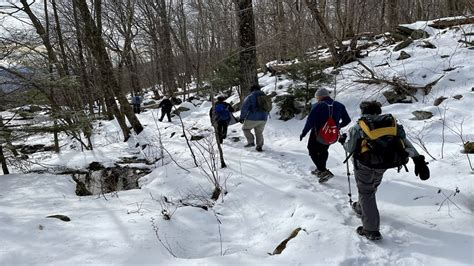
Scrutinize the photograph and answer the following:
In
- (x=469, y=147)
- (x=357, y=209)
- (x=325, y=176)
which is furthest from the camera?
(x=325, y=176)

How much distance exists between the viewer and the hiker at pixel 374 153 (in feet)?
10.9

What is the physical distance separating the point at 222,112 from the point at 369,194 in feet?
18.9

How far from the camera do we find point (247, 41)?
980 centimetres

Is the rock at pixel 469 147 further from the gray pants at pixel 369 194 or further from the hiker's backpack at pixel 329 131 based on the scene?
the gray pants at pixel 369 194

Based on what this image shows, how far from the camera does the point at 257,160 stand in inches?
282

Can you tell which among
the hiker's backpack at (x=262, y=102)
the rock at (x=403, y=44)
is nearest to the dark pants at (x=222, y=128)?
the hiker's backpack at (x=262, y=102)

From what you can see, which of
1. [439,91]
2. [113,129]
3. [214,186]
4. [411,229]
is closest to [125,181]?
[214,186]

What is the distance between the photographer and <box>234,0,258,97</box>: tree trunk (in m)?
9.49

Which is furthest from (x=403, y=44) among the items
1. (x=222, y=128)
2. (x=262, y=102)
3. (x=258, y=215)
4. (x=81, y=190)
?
(x=81, y=190)

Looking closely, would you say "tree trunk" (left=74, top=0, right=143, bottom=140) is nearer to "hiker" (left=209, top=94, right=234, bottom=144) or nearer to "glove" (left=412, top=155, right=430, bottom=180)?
"hiker" (left=209, top=94, right=234, bottom=144)

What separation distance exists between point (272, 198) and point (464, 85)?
639 centimetres

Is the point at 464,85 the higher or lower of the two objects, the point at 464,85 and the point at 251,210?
the higher

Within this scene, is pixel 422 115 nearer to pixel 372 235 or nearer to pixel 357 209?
pixel 357 209

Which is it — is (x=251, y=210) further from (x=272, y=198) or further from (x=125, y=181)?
(x=125, y=181)
